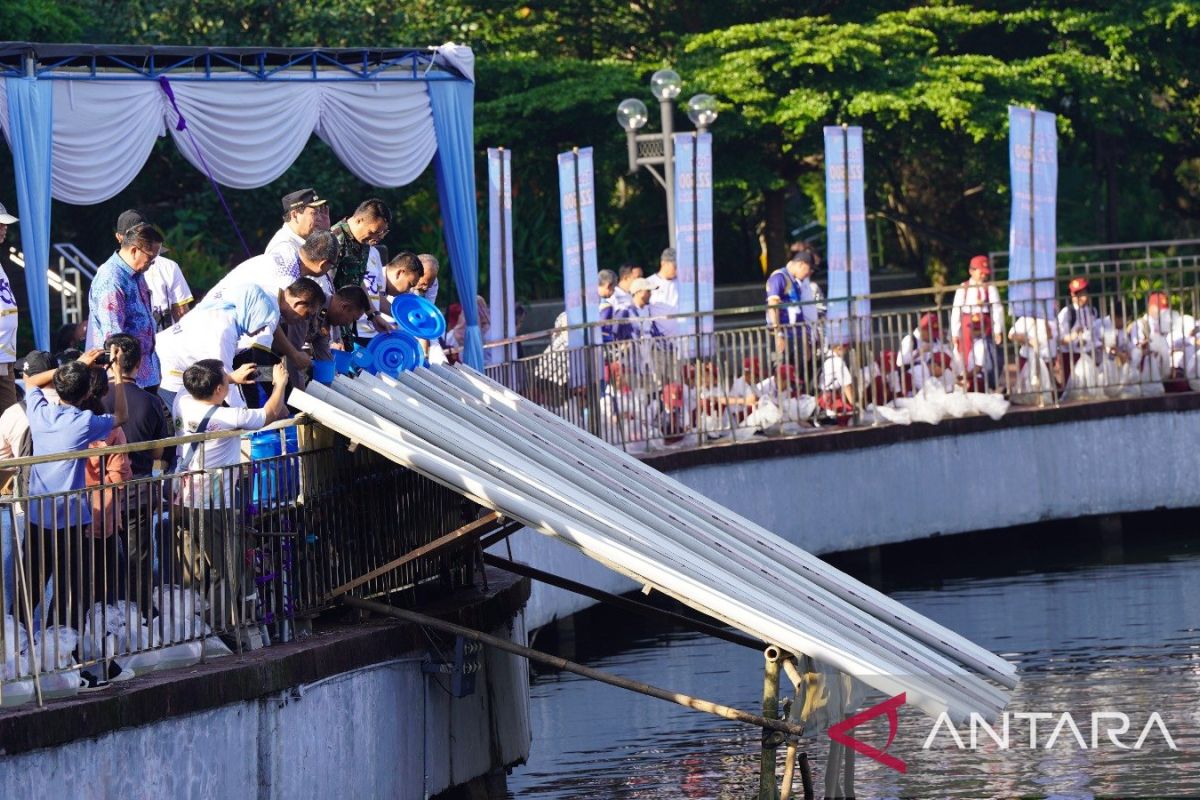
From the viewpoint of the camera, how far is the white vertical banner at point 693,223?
21328mm

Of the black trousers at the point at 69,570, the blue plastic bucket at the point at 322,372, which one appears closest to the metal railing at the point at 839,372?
the blue plastic bucket at the point at 322,372

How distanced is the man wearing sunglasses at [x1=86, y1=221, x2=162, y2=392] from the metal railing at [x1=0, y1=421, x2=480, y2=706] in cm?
184

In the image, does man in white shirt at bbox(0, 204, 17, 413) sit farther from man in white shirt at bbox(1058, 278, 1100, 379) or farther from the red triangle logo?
man in white shirt at bbox(1058, 278, 1100, 379)

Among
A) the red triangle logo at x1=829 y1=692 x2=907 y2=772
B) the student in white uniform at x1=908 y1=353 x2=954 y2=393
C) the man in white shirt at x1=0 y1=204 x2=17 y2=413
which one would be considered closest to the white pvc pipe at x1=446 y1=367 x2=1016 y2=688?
the red triangle logo at x1=829 y1=692 x2=907 y2=772

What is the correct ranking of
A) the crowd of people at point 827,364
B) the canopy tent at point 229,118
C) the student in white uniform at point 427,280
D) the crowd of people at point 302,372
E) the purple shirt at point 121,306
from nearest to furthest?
the crowd of people at point 302,372, the purple shirt at point 121,306, the student in white uniform at point 427,280, the canopy tent at point 229,118, the crowd of people at point 827,364

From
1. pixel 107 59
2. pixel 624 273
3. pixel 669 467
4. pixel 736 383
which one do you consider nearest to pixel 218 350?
pixel 107 59

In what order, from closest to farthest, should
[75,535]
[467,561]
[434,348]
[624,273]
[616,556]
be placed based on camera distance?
[75,535] → [616,556] → [467,561] → [434,348] → [624,273]

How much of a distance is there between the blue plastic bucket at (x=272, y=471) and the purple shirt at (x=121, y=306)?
6.87 ft

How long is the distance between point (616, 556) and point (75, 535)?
7.08 feet

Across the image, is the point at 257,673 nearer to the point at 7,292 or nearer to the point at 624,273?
the point at 7,292

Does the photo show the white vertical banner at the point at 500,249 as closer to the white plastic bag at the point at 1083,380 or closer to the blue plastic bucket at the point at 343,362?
the white plastic bag at the point at 1083,380

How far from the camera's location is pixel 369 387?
10.4m

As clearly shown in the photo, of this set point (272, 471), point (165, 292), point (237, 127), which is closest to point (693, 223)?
point (237, 127)

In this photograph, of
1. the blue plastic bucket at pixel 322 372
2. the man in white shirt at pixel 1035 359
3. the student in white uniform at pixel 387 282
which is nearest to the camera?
the blue plastic bucket at pixel 322 372
